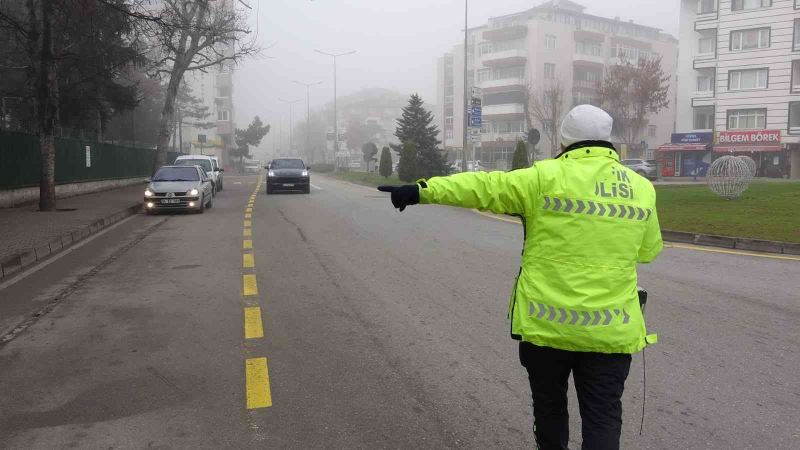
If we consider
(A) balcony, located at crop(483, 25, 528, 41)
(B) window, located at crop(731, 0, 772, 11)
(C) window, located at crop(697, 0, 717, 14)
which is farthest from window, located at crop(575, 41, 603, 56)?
(B) window, located at crop(731, 0, 772, 11)

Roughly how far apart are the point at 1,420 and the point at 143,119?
53940mm

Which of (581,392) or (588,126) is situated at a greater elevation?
(588,126)

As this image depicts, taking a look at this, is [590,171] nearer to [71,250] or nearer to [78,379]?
[78,379]

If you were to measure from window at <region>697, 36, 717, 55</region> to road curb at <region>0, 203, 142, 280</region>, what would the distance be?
51455mm

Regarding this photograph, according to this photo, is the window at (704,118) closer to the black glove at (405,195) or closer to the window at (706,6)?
the window at (706,6)

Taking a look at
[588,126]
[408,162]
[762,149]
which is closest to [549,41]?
[762,149]

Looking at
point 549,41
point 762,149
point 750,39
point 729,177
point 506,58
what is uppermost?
point 549,41

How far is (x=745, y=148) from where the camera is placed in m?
48.4

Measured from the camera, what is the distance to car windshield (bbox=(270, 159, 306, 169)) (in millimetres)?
27533

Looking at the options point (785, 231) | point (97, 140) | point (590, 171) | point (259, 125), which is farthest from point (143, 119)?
point (590, 171)

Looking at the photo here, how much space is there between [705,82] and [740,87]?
142 inches

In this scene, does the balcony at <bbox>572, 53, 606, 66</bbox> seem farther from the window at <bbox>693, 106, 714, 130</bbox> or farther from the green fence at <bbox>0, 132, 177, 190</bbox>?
the green fence at <bbox>0, 132, 177, 190</bbox>

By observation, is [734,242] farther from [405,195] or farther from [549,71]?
[549,71]

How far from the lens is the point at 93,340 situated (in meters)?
5.46
